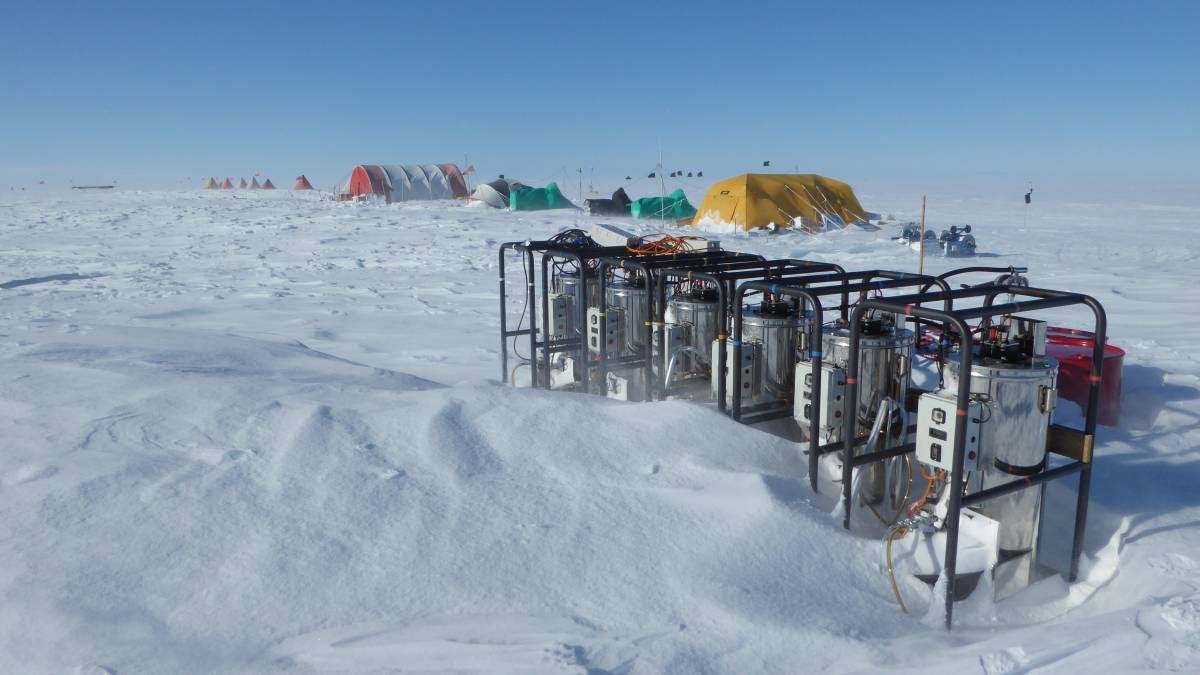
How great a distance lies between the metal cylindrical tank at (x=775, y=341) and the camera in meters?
5.79

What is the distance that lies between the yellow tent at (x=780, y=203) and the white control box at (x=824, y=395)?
67.0 ft

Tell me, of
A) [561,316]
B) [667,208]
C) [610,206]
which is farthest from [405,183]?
[561,316]

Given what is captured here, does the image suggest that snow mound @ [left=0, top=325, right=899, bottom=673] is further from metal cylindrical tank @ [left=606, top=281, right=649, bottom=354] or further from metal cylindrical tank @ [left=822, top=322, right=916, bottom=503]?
metal cylindrical tank @ [left=606, top=281, right=649, bottom=354]

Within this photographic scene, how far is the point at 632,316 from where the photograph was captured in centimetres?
728

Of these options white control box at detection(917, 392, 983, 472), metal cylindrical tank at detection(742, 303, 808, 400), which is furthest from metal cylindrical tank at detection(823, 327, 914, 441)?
white control box at detection(917, 392, 983, 472)

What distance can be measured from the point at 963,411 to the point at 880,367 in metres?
1.05

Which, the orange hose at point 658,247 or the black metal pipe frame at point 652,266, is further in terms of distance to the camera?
the orange hose at point 658,247

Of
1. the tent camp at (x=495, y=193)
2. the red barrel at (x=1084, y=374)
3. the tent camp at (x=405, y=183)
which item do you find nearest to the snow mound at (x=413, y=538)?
the red barrel at (x=1084, y=374)

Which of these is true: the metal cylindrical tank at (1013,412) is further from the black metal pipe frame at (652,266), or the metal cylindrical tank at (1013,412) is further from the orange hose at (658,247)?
the orange hose at (658,247)

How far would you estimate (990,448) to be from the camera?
4371 mm

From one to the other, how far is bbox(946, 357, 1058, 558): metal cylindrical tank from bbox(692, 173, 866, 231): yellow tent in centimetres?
2095

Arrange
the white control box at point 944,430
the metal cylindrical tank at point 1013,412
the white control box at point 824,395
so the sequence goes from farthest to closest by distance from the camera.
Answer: the white control box at point 824,395 < the metal cylindrical tank at point 1013,412 < the white control box at point 944,430

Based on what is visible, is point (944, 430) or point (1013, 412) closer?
point (944, 430)

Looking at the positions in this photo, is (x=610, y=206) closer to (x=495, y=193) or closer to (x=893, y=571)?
(x=495, y=193)
